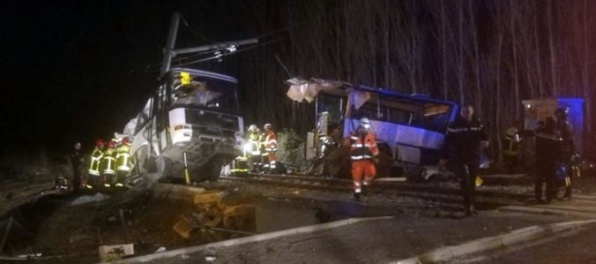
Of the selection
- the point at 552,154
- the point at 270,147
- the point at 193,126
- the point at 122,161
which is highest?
the point at 193,126

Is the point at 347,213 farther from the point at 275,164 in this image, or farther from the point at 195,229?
the point at 275,164

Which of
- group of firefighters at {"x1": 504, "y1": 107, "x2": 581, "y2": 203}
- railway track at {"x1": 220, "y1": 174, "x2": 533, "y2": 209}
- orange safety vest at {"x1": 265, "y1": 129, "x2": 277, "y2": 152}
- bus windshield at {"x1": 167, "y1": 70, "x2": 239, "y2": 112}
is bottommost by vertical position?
railway track at {"x1": 220, "y1": 174, "x2": 533, "y2": 209}

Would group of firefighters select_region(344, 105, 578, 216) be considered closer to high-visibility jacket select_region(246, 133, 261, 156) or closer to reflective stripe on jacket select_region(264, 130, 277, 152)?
reflective stripe on jacket select_region(264, 130, 277, 152)

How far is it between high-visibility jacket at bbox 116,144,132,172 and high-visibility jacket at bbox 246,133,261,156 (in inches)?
178

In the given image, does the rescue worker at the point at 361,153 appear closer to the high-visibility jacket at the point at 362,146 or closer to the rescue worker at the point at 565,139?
the high-visibility jacket at the point at 362,146

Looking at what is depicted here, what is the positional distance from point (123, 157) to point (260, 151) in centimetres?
557

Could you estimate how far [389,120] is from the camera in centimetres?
2245

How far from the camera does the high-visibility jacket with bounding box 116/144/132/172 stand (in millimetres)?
22312

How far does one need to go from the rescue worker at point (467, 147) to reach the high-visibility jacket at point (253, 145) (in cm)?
1429

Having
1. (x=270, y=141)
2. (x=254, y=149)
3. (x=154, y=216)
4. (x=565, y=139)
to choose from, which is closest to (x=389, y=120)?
(x=270, y=141)

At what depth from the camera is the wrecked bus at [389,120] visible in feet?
72.0

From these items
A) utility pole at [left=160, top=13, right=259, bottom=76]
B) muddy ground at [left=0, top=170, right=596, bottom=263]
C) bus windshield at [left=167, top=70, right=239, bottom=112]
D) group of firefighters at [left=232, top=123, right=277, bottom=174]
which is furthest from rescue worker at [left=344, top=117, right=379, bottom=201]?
utility pole at [left=160, top=13, right=259, bottom=76]

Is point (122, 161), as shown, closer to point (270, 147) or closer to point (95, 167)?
point (95, 167)

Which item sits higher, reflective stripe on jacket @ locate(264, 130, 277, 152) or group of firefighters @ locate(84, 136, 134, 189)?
reflective stripe on jacket @ locate(264, 130, 277, 152)
